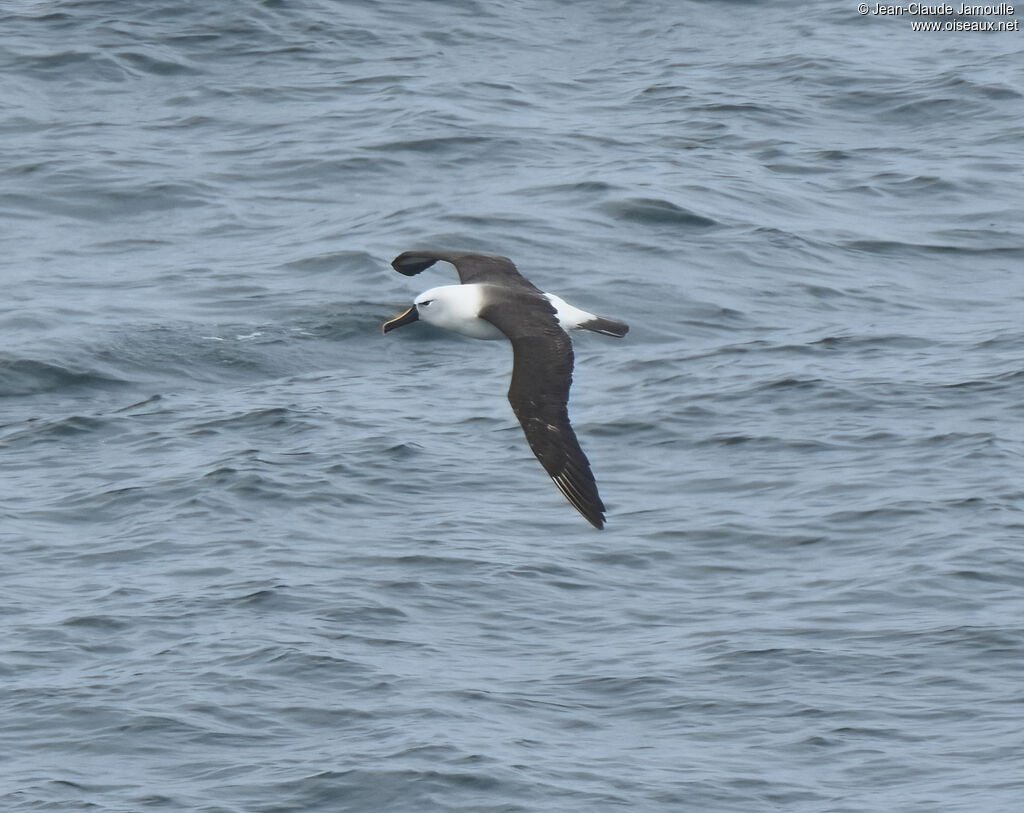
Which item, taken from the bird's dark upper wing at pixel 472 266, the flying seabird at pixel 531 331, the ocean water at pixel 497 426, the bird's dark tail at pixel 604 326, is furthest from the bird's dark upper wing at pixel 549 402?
the ocean water at pixel 497 426

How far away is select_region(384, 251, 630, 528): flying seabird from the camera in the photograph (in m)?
10.3

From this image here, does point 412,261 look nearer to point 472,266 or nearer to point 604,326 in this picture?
point 472,266

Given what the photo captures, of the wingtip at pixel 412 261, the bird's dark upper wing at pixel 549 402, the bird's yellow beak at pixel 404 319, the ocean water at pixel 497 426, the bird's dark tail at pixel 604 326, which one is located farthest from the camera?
the wingtip at pixel 412 261

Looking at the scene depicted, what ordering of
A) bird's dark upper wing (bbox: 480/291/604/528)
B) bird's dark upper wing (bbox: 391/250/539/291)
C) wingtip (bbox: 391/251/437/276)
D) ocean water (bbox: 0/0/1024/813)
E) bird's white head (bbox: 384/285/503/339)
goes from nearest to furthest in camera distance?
bird's dark upper wing (bbox: 480/291/604/528), bird's white head (bbox: 384/285/503/339), ocean water (bbox: 0/0/1024/813), bird's dark upper wing (bbox: 391/250/539/291), wingtip (bbox: 391/251/437/276)

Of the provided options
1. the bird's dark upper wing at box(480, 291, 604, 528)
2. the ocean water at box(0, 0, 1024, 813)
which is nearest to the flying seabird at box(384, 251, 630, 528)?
the bird's dark upper wing at box(480, 291, 604, 528)

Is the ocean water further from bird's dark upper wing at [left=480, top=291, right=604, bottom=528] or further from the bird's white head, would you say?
the bird's white head

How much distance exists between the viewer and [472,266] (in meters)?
12.8

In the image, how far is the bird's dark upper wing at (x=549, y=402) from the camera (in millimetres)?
10250

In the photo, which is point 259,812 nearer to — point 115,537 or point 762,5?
point 115,537

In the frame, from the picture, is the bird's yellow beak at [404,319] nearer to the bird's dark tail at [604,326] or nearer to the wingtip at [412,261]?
the wingtip at [412,261]

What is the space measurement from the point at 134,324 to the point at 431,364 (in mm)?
2759

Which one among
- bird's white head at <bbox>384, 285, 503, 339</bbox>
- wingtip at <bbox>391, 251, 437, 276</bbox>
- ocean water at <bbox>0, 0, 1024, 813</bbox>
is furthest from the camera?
wingtip at <bbox>391, 251, 437, 276</bbox>

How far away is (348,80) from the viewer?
24.7m

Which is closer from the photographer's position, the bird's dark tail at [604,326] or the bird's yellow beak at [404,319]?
the bird's dark tail at [604,326]
